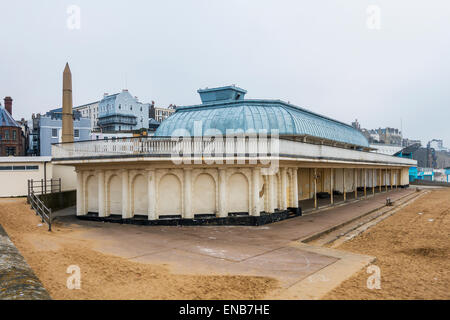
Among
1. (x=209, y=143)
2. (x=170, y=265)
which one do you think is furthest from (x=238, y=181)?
(x=170, y=265)

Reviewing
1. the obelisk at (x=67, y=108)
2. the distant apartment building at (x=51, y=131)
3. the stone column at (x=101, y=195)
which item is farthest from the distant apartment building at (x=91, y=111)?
the stone column at (x=101, y=195)

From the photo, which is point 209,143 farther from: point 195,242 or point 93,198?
point 93,198

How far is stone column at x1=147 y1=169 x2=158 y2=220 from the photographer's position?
19.1 m

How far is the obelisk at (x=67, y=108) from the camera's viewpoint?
30219 millimetres

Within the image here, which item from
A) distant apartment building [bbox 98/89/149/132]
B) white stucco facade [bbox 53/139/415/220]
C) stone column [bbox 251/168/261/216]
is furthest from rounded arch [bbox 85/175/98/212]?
distant apartment building [bbox 98/89/149/132]

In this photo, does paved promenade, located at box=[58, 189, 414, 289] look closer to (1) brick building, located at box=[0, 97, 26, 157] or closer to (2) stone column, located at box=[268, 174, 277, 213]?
(2) stone column, located at box=[268, 174, 277, 213]

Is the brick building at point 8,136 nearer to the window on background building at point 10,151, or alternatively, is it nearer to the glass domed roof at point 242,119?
the window on background building at point 10,151

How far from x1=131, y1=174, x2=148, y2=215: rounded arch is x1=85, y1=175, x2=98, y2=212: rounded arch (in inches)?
Result: 144

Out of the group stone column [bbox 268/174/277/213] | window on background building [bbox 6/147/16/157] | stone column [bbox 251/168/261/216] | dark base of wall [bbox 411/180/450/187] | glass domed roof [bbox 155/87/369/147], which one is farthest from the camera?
dark base of wall [bbox 411/180/450/187]

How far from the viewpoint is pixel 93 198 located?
2250 centimetres

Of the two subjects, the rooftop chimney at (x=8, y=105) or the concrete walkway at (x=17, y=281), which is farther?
the rooftop chimney at (x=8, y=105)

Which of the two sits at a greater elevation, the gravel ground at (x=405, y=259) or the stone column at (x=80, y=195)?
the stone column at (x=80, y=195)

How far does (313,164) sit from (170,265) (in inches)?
652

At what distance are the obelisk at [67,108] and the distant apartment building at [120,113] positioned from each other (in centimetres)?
5326
